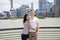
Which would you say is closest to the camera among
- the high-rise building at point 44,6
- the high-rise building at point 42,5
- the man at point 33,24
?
the man at point 33,24

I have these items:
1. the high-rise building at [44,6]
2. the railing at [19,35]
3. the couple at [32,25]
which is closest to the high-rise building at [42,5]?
the high-rise building at [44,6]

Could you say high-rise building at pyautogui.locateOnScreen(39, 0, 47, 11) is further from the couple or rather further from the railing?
the couple

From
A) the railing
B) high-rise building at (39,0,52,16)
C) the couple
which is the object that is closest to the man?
the couple

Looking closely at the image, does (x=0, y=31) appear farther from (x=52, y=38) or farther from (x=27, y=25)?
(x=27, y=25)

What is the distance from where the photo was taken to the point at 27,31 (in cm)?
605

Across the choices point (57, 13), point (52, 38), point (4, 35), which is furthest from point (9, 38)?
point (57, 13)

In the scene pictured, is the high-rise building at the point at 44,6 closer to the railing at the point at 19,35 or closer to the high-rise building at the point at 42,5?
the high-rise building at the point at 42,5

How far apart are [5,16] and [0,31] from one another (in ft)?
42.4

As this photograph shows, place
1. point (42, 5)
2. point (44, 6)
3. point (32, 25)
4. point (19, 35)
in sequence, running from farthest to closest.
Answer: point (44, 6) → point (42, 5) → point (19, 35) → point (32, 25)

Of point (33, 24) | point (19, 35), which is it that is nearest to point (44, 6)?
point (19, 35)

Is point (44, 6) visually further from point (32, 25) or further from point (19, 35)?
point (32, 25)

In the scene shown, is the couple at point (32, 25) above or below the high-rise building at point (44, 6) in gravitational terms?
above

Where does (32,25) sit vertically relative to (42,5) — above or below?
above

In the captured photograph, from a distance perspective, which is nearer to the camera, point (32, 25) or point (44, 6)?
point (32, 25)
